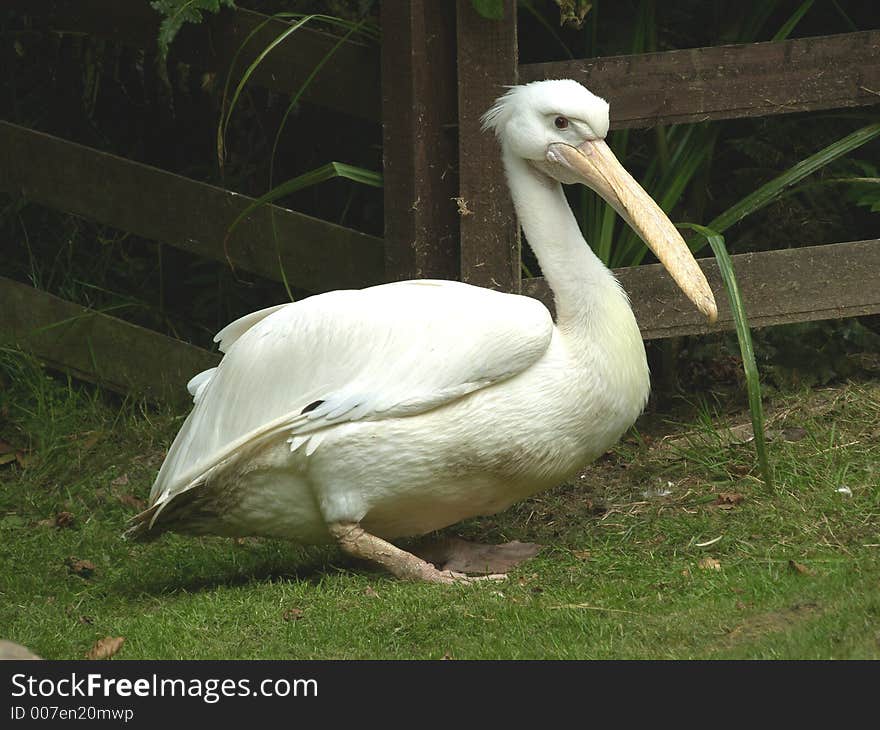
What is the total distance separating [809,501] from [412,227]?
1.83 m

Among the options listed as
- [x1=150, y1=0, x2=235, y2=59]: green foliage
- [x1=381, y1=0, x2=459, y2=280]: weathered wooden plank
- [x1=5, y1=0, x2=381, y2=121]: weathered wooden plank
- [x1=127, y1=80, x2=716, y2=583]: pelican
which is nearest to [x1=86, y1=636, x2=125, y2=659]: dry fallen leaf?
[x1=127, y1=80, x2=716, y2=583]: pelican

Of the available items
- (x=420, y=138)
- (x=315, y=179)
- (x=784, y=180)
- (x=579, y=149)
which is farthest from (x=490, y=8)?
(x=784, y=180)

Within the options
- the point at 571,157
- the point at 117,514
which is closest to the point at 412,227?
the point at 571,157

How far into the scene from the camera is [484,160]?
5.55 metres

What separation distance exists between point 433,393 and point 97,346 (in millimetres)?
2580

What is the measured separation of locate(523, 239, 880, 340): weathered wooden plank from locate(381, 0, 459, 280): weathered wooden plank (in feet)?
1.38

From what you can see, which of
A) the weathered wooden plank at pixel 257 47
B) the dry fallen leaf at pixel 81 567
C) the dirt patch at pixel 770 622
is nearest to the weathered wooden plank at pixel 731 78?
the weathered wooden plank at pixel 257 47

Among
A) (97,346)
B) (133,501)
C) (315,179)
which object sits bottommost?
(133,501)

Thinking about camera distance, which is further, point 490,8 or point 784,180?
point 784,180

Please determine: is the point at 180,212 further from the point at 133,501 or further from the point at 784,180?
the point at 784,180

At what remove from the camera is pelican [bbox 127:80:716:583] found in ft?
15.1

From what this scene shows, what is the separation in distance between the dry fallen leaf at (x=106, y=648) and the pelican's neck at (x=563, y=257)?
1733 millimetres

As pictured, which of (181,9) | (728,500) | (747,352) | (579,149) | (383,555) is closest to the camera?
(383,555)

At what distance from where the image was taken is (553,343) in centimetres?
473
